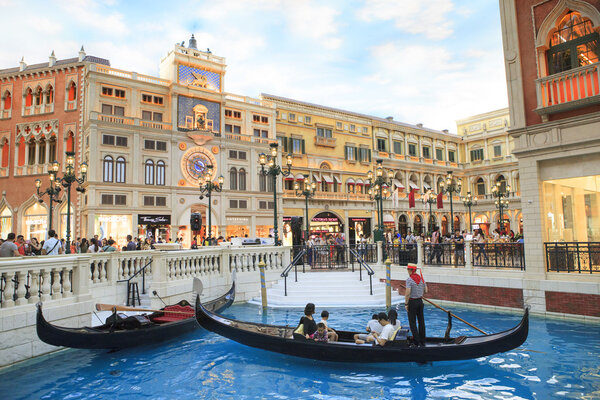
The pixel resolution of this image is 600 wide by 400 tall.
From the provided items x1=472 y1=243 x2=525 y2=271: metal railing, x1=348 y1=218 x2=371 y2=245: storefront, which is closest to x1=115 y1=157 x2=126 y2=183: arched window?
x1=348 y1=218 x2=371 y2=245: storefront

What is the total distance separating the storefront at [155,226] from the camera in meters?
26.6

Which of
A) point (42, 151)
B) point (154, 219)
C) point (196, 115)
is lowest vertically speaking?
point (154, 219)

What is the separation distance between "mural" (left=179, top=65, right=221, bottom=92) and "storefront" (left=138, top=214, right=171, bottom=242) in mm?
10242

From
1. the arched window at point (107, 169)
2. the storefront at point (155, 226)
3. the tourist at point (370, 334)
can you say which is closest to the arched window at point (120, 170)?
the arched window at point (107, 169)

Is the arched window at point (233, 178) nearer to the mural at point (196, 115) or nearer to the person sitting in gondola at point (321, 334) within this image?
the mural at point (196, 115)

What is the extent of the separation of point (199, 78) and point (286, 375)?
27472mm

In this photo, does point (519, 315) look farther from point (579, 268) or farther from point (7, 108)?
point (7, 108)

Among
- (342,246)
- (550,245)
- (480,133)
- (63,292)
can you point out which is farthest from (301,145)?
(63,292)

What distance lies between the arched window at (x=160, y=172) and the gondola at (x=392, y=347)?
22124mm

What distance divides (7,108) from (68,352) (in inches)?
1119

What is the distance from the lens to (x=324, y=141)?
117ft

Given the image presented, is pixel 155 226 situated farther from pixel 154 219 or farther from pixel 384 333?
pixel 384 333

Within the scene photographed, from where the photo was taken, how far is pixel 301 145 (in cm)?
3475

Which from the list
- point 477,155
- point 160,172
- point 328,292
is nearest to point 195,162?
point 160,172
